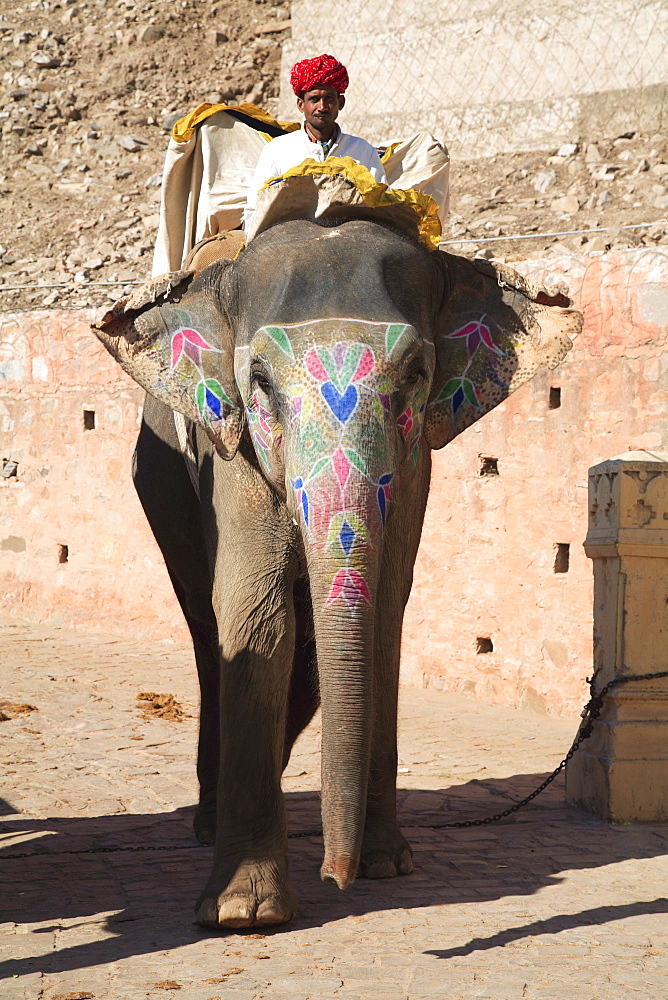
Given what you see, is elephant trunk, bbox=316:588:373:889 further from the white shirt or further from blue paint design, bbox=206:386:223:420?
the white shirt

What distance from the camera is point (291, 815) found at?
19.7ft

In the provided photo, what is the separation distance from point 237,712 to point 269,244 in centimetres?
169

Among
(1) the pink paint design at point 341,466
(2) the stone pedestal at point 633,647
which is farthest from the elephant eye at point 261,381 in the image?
(2) the stone pedestal at point 633,647

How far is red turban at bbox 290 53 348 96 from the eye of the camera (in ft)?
15.6

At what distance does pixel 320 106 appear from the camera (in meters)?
4.84

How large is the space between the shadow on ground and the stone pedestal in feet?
0.59

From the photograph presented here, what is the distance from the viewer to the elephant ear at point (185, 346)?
438 centimetres

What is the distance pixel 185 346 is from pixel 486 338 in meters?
1.18

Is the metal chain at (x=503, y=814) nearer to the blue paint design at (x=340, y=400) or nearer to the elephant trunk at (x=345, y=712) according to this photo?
the elephant trunk at (x=345, y=712)

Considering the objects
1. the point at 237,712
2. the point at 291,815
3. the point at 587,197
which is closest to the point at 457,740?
the point at 291,815

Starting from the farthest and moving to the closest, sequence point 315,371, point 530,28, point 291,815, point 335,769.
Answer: point 530,28, point 291,815, point 315,371, point 335,769

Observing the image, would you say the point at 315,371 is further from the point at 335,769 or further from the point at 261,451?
the point at 335,769

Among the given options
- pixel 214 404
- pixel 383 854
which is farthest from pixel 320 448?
pixel 383 854

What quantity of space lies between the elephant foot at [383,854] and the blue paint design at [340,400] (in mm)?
1986
